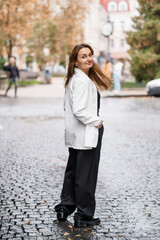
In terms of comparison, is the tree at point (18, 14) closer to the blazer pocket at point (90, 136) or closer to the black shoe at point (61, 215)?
the black shoe at point (61, 215)

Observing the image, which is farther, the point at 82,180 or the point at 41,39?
the point at 41,39

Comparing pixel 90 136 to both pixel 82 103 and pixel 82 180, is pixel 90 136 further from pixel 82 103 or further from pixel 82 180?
pixel 82 180

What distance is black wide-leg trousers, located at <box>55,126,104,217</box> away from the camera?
164 inches

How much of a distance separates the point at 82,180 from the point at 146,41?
28979mm

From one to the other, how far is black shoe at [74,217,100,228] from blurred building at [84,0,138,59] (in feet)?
277

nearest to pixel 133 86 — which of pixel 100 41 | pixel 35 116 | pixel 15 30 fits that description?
pixel 15 30

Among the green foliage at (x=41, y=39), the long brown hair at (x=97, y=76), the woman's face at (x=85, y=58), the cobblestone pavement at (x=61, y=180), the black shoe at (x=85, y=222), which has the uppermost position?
the green foliage at (x=41, y=39)

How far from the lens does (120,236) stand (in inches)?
158

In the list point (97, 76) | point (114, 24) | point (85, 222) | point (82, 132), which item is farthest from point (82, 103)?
point (114, 24)

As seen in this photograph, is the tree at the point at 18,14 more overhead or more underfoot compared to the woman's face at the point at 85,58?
more overhead

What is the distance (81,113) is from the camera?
3.99 m

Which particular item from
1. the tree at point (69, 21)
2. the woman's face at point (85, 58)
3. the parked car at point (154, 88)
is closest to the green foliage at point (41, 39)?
the tree at point (69, 21)

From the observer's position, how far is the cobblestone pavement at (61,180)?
4184 millimetres

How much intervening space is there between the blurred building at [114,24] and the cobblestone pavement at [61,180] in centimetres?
7852
